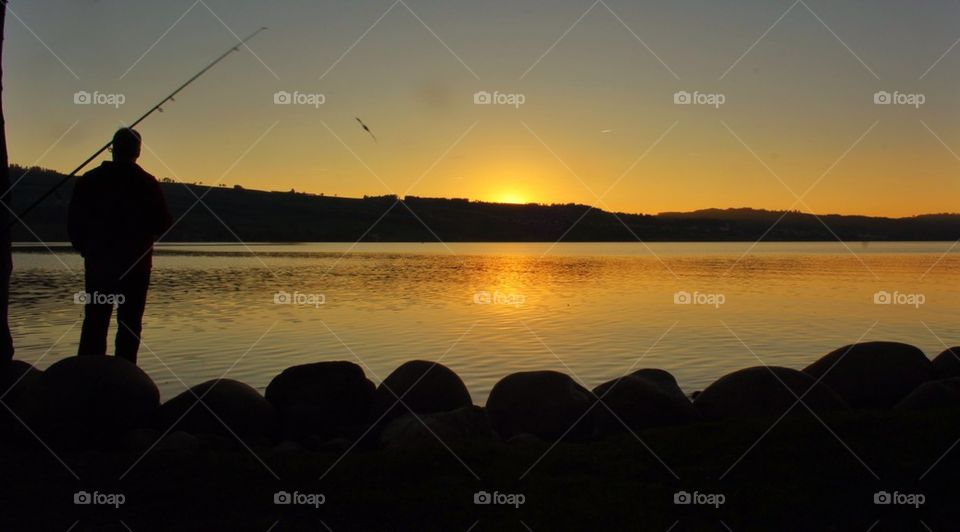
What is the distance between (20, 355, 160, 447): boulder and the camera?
846 centimetres

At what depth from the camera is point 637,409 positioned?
9.25 metres

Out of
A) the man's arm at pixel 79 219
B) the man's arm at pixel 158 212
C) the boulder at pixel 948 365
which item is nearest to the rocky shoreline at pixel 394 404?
the boulder at pixel 948 365

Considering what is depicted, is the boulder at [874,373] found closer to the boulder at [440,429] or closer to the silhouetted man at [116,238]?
the boulder at [440,429]

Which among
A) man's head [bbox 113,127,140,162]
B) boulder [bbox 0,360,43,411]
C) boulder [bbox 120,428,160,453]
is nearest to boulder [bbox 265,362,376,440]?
boulder [bbox 120,428,160,453]

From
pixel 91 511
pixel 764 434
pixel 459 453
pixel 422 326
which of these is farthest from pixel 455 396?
pixel 422 326

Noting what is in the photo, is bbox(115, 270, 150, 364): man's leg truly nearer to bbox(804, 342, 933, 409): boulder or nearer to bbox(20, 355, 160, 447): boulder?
bbox(20, 355, 160, 447): boulder

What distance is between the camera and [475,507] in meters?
6.05

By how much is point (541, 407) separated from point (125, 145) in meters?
5.51

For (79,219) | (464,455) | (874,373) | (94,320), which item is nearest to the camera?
(464,455)

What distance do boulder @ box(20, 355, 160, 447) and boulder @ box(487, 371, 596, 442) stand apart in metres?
3.65

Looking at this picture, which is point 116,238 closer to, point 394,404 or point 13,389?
point 13,389

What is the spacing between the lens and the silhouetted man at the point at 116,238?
32.0 feet

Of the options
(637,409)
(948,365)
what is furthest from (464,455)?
(948,365)

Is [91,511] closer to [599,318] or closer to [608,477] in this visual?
[608,477]
